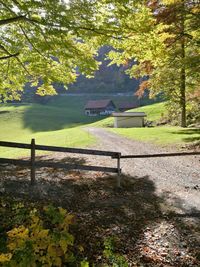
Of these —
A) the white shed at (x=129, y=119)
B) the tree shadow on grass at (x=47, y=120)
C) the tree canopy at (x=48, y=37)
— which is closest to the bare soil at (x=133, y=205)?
the tree canopy at (x=48, y=37)

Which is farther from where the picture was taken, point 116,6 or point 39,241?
point 116,6

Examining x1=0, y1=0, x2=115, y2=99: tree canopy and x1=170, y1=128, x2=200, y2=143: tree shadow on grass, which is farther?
x1=170, y1=128, x2=200, y2=143: tree shadow on grass

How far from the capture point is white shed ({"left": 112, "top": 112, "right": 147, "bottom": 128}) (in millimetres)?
62312

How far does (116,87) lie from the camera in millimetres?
150000

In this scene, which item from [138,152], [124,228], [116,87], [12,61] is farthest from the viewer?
[116,87]

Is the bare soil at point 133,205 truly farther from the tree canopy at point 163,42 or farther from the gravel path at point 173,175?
the tree canopy at point 163,42

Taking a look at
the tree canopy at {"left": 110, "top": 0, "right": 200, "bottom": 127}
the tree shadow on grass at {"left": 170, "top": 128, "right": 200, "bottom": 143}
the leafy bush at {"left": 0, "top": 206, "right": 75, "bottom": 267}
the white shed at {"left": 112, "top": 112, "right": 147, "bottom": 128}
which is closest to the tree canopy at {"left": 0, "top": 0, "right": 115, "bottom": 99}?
the tree canopy at {"left": 110, "top": 0, "right": 200, "bottom": 127}

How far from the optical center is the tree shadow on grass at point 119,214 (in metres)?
7.61

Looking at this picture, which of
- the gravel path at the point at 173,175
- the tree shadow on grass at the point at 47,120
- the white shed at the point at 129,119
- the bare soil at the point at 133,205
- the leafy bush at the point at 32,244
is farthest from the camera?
the tree shadow on grass at the point at 47,120

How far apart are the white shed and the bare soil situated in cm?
4493

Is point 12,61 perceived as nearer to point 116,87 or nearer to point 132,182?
point 132,182

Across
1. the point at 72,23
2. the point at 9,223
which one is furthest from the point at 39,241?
the point at 72,23

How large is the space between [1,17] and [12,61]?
14.9 ft

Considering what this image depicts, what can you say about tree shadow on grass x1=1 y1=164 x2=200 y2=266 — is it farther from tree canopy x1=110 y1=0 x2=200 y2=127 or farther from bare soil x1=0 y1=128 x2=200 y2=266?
tree canopy x1=110 y1=0 x2=200 y2=127
